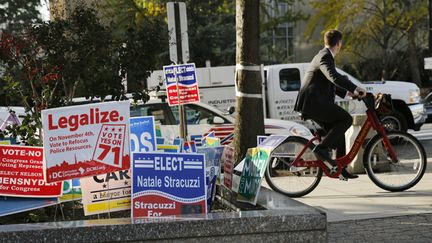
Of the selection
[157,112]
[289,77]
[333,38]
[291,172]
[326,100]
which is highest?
[333,38]

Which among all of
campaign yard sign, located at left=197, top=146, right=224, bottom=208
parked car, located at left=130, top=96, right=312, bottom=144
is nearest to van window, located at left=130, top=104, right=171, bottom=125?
parked car, located at left=130, top=96, right=312, bottom=144

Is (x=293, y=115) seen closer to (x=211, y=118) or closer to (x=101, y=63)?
(x=211, y=118)

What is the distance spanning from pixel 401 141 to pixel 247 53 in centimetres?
212

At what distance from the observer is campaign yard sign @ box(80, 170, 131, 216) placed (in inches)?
192

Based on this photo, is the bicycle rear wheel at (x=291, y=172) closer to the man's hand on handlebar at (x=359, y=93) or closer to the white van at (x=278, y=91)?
the man's hand on handlebar at (x=359, y=93)

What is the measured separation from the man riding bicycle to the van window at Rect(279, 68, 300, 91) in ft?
28.3

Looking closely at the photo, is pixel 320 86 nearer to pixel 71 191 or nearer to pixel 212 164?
pixel 212 164

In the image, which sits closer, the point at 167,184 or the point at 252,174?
the point at 167,184

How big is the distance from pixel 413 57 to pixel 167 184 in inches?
1258

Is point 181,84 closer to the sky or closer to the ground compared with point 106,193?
closer to the sky

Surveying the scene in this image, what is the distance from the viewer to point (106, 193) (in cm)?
493

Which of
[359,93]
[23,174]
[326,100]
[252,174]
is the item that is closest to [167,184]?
[252,174]

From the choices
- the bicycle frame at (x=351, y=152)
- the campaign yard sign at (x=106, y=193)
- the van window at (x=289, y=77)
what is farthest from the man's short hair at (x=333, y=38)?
the van window at (x=289, y=77)

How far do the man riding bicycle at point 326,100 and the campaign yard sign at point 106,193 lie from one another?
331 cm
